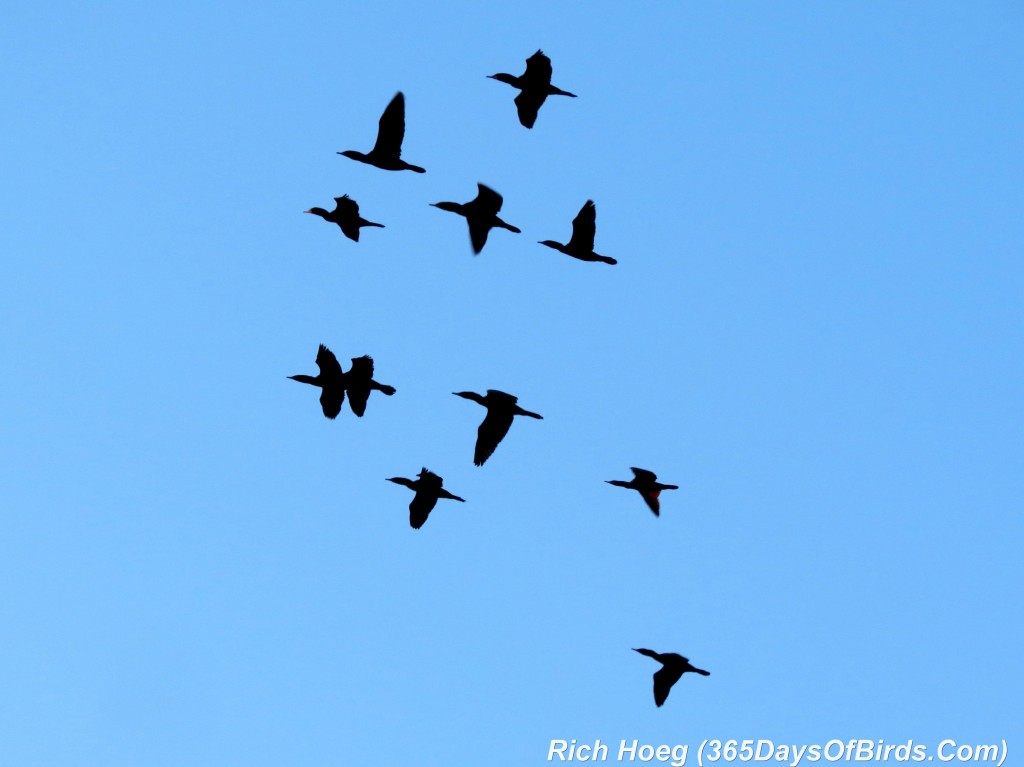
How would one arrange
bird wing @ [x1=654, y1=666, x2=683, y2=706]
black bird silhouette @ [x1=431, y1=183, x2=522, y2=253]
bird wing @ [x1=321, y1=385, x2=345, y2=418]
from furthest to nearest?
bird wing @ [x1=321, y1=385, x2=345, y2=418], bird wing @ [x1=654, y1=666, x2=683, y2=706], black bird silhouette @ [x1=431, y1=183, x2=522, y2=253]

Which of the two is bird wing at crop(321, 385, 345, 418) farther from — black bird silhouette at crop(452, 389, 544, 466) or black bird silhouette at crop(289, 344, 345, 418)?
black bird silhouette at crop(452, 389, 544, 466)

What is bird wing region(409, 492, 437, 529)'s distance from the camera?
37750 millimetres

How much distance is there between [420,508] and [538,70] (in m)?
9.56

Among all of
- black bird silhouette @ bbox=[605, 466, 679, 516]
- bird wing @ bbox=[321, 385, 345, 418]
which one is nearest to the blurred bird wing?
black bird silhouette @ bbox=[605, 466, 679, 516]

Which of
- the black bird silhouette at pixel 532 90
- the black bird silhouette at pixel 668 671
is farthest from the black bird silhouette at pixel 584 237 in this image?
the black bird silhouette at pixel 668 671

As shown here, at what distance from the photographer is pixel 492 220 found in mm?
35281

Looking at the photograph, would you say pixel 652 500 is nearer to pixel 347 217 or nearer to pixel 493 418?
pixel 493 418

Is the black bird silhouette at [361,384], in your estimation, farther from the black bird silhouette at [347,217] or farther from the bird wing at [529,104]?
the bird wing at [529,104]

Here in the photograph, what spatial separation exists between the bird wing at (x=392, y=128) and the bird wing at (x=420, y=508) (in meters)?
7.37

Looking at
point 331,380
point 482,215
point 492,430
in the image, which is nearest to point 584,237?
point 482,215

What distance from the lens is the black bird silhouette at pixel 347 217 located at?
37.6 m

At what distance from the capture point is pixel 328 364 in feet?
125

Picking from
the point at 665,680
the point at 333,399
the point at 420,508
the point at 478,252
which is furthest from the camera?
the point at 333,399

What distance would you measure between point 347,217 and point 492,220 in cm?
394
